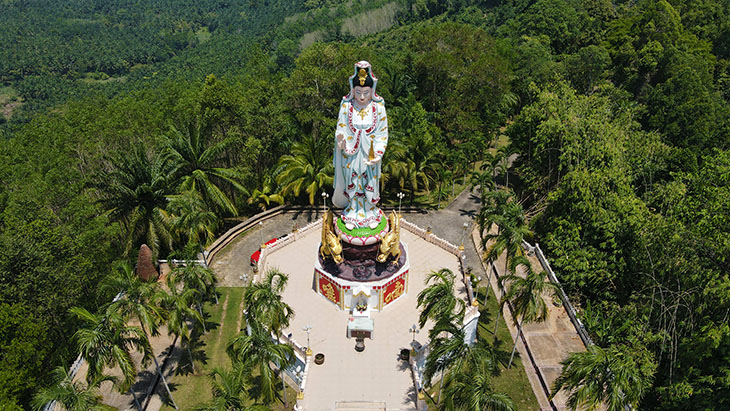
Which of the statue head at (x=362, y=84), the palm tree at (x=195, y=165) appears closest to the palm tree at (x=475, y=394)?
the statue head at (x=362, y=84)

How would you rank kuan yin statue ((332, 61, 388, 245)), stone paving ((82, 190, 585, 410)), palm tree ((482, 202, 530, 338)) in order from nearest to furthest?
stone paving ((82, 190, 585, 410)) < kuan yin statue ((332, 61, 388, 245)) < palm tree ((482, 202, 530, 338))

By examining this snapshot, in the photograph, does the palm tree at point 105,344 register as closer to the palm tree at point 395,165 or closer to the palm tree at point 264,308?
the palm tree at point 264,308

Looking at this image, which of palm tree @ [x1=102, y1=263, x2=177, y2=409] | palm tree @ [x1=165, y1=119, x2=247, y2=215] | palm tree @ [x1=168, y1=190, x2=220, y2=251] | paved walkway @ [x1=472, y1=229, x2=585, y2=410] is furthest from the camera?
palm tree @ [x1=165, y1=119, x2=247, y2=215]

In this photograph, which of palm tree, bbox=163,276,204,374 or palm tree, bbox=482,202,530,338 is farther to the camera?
palm tree, bbox=482,202,530,338

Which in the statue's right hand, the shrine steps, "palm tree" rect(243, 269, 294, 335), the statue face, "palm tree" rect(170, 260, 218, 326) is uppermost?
the statue face

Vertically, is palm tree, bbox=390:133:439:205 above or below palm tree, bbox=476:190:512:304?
above

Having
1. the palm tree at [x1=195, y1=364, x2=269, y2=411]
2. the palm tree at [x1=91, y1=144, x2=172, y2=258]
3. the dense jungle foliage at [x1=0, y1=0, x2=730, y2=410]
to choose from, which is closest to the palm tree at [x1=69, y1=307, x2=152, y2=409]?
the dense jungle foliage at [x1=0, y1=0, x2=730, y2=410]

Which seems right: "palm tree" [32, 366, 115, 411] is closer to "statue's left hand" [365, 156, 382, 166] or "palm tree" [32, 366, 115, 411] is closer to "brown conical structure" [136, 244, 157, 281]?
"brown conical structure" [136, 244, 157, 281]

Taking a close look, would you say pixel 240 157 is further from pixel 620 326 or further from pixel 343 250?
pixel 620 326
